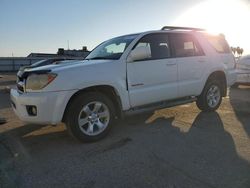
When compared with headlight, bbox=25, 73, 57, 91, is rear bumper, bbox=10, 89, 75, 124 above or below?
below

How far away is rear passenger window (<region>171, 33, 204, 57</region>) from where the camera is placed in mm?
6730

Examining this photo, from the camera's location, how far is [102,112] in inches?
216

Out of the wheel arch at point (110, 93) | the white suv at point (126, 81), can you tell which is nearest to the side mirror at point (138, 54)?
the white suv at point (126, 81)

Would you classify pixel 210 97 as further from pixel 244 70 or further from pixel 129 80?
pixel 244 70

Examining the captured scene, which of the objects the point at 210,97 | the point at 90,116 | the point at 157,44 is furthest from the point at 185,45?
the point at 90,116

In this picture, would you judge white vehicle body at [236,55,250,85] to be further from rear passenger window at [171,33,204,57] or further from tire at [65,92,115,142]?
tire at [65,92,115,142]

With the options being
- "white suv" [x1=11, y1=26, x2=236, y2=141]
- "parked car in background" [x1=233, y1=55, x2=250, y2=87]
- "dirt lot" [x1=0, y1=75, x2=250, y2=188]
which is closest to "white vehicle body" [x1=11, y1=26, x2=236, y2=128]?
"white suv" [x1=11, y1=26, x2=236, y2=141]

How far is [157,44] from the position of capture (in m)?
6.43

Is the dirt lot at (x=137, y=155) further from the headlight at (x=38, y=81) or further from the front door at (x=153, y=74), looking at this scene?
the headlight at (x=38, y=81)

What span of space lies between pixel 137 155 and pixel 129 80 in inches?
64.5

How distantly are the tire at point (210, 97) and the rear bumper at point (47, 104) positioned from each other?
362 cm

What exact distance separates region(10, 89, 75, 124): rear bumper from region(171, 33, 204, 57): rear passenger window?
2.78 m

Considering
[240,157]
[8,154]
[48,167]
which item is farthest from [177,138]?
[8,154]

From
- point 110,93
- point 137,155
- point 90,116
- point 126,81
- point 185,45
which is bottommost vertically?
point 137,155
